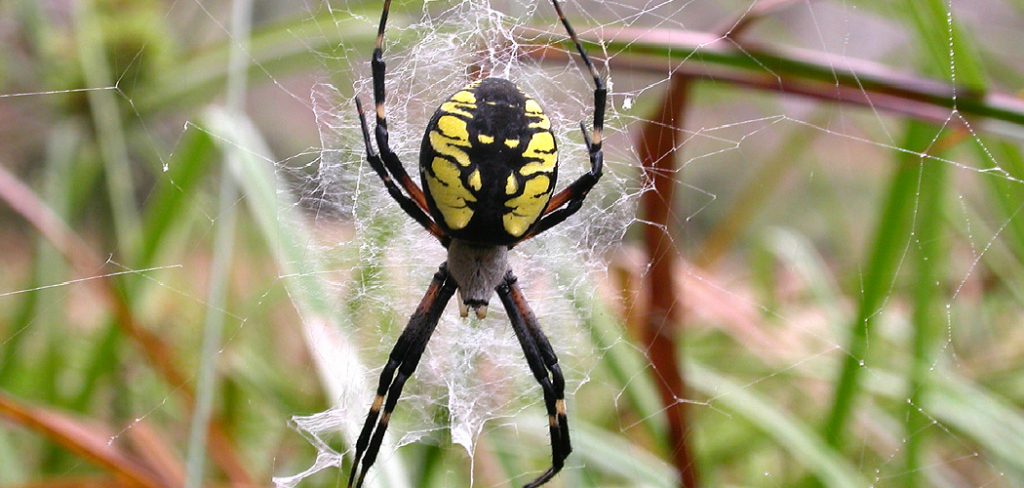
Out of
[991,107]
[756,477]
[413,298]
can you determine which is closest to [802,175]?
[756,477]

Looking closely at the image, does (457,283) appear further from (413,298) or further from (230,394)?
(230,394)

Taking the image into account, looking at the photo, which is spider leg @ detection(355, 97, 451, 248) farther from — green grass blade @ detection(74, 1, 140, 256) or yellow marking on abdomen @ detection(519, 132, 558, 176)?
green grass blade @ detection(74, 1, 140, 256)

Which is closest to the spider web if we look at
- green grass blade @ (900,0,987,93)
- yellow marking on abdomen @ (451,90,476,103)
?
yellow marking on abdomen @ (451,90,476,103)

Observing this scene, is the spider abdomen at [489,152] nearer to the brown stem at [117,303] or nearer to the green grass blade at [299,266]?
the green grass blade at [299,266]

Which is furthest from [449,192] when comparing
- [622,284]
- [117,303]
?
[622,284]

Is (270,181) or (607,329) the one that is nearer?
(270,181)
